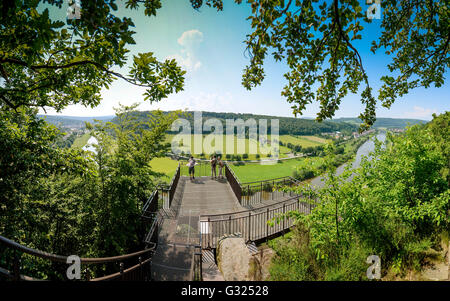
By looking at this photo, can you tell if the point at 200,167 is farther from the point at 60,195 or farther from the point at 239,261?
the point at 60,195

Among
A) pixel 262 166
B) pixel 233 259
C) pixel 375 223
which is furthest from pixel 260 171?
pixel 375 223

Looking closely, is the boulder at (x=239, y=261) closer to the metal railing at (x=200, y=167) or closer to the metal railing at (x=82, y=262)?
the metal railing at (x=82, y=262)

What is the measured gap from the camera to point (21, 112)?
408 cm

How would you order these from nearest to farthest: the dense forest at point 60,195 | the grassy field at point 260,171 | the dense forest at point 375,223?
1. the dense forest at point 60,195
2. the dense forest at point 375,223
3. the grassy field at point 260,171

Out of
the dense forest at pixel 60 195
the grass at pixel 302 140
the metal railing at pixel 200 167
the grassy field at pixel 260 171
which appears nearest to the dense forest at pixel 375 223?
the dense forest at pixel 60 195

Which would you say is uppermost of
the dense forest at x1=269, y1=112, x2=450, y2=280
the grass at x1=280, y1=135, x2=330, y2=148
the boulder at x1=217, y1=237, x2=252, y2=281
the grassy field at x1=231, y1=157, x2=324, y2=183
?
the grass at x1=280, y1=135, x2=330, y2=148

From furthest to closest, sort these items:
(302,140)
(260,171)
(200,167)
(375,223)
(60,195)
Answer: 1. (302,140)
2. (260,171)
3. (200,167)
4. (60,195)
5. (375,223)

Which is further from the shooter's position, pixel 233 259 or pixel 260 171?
pixel 260 171

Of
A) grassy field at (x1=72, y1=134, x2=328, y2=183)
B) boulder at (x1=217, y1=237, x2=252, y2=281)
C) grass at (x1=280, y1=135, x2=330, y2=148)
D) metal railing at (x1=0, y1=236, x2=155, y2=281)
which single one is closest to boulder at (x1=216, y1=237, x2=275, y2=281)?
boulder at (x1=217, y1=237, x2=252, y2=281)

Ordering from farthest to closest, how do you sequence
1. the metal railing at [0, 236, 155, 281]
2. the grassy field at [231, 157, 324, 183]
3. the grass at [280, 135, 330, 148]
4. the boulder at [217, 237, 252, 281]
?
the grass at [280, 135, 330, 148] → the grassy field at [231, 157, 324, 183] → the boulder at [217, 237, 252, 281] → the metal railing at [0, 236, 155, 281]

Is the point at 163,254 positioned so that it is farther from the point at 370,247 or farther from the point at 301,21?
the point at 301,21

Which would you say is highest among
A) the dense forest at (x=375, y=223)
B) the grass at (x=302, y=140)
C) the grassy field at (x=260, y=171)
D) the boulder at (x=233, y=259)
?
the grass at (x=302, y=140)

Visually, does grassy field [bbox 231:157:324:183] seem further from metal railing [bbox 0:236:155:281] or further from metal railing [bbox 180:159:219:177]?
metal railing [bbox 0:236:155:281]
